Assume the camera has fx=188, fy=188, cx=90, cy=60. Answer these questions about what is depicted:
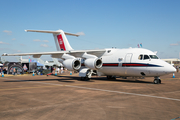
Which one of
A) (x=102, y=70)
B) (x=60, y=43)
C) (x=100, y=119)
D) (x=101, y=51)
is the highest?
(x=60, y=43)

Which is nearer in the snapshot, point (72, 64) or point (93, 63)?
point (93, 63)

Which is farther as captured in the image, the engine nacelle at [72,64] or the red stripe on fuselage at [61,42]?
the red stripe on fuselage at [61,42]

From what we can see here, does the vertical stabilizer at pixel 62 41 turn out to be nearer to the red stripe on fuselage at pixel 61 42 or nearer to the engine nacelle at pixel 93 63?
the red stripe on fuselage at pixel 61 42

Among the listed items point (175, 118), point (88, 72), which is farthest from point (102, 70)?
point (175, 118)

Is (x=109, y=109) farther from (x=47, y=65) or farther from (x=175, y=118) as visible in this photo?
(x=47, y=65)

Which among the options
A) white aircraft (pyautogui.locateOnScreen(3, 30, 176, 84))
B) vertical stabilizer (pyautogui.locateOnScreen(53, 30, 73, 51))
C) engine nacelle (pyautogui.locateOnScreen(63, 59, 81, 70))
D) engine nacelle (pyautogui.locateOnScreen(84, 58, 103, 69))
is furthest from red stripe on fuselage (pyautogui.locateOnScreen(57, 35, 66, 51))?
engine nacelle (pyautogui.locateOnScreen(84, 58, 103, 69))

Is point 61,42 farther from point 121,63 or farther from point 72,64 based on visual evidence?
point 121,63

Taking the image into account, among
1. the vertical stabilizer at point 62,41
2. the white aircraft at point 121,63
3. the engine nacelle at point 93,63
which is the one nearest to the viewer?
the white aircraft at point 121,63

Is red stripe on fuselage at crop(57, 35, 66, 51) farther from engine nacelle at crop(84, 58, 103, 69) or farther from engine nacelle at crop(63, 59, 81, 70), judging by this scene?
engine nacelle at crop(84, 58, 103, 69)

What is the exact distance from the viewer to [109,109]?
277 inches

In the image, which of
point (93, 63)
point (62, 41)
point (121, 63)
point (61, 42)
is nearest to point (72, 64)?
point (93, 63)

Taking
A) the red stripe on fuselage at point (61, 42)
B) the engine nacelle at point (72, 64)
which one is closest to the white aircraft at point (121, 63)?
the engine nacelle at point (72, 64)

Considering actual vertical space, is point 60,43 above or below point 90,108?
above

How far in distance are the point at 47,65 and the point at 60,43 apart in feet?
162
